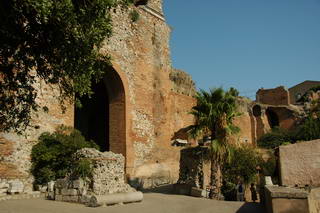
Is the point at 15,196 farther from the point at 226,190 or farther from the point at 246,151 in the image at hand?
the point at 246,151

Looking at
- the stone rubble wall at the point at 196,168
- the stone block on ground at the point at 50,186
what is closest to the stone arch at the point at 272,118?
the stone rubble wall at the point at 196,168

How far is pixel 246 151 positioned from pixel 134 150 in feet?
19.7

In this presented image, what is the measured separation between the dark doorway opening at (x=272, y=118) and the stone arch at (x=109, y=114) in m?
31.2

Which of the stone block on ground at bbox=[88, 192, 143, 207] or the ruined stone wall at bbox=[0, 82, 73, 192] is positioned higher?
the ruined stone wall at bbox=[0, 82, 73, 192]

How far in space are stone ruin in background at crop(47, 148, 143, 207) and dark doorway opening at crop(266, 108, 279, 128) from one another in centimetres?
3893

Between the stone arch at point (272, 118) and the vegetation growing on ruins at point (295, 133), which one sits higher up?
the stone arch at point (272, 118)

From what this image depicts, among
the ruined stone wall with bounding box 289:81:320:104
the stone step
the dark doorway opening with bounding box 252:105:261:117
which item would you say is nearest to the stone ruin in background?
the stone step

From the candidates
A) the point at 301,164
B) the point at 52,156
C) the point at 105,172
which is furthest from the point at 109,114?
the point at 301,164

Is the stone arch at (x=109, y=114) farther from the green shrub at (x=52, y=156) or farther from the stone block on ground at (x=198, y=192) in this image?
the green shrub at (x=52, y=156)

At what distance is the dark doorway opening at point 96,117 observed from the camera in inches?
880

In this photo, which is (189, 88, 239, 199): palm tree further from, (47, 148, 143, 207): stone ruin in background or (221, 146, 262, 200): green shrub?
(47, 148, 143, 207): stone ruin in background

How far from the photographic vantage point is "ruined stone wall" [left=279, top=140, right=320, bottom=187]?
10.7 m

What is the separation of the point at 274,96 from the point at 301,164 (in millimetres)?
41155

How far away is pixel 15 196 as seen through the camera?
12273 millimetres
